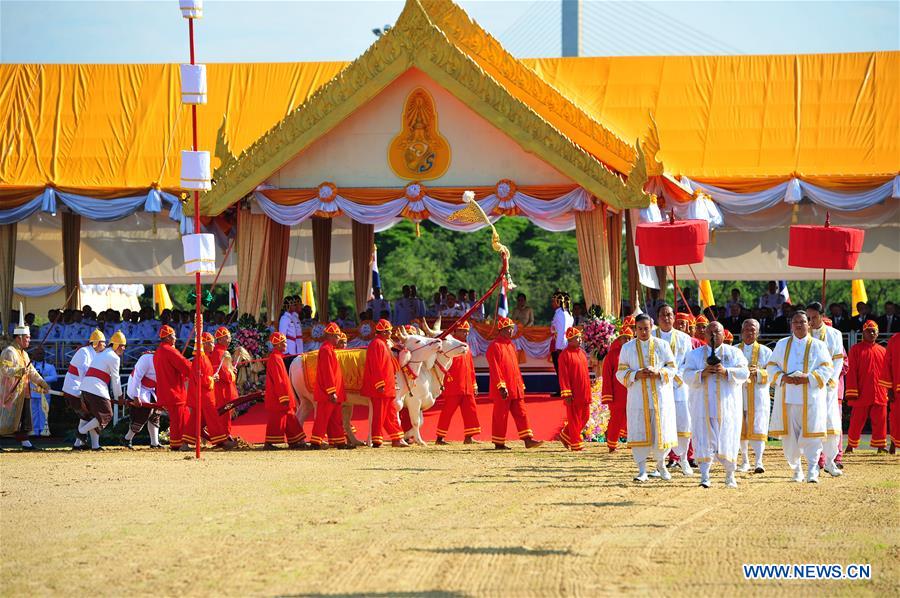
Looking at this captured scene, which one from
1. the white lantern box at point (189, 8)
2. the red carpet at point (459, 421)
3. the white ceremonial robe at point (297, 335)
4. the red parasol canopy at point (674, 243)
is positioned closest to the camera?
the white lantern box at point (189, 8)

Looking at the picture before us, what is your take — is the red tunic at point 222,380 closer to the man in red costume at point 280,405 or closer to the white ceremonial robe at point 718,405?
the man in red costume at point 280,405

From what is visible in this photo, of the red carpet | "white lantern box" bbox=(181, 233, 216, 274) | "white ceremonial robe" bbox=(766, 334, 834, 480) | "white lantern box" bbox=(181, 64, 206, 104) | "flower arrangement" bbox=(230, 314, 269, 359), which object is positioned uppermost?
"white lantern box" bbox=(181, 64, 206, 104)

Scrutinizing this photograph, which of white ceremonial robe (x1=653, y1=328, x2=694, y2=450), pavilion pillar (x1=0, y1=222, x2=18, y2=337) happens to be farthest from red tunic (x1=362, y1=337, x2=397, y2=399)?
pavilion pillar (x1=0, y1=222, x2=18, y2=337)

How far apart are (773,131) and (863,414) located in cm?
851

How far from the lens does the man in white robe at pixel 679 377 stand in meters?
14.8

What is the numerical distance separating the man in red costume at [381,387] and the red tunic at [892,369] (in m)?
6.37

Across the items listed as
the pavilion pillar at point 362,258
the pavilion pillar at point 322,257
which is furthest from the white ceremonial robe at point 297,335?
the pavilion pillar at point 362,258

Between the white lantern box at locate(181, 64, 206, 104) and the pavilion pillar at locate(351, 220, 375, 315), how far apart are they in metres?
10.8

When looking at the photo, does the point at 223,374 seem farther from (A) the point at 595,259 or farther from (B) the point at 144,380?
(A) the point at 595,259

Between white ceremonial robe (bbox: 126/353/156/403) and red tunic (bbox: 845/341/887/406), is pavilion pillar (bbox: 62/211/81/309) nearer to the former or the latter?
white ceremonial robe (bbox: 126/353/156/403)

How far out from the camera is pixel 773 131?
2569 centimetres

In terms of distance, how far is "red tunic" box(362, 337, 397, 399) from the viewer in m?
18.3

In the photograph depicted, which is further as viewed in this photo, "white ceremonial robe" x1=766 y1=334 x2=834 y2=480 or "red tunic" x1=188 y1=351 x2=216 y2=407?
"red tunic" x1=188 y1=351 x2=216 y2=407

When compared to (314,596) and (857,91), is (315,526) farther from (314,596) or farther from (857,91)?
(857,91)
